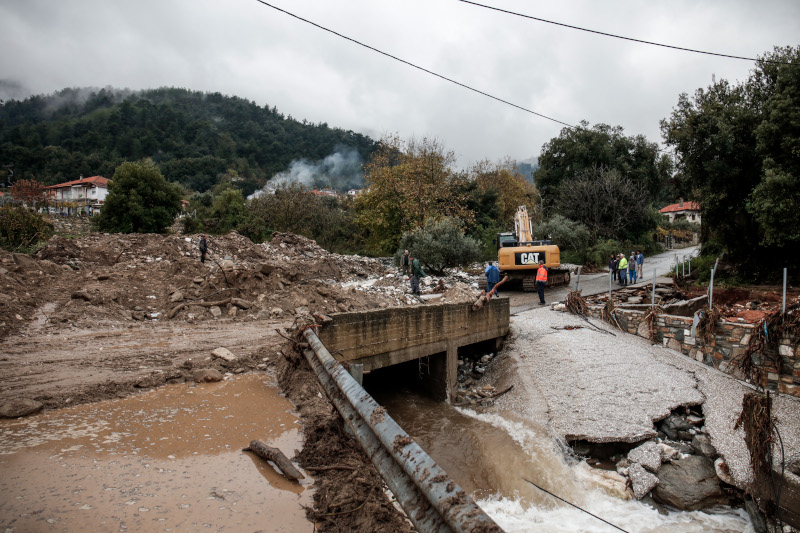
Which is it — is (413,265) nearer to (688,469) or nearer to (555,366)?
(555,366)

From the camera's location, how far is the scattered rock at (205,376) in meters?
5.44

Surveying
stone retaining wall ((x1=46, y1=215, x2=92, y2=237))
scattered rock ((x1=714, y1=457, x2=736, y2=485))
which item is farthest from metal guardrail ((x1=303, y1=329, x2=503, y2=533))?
stone retaining wall ((x1=46, y1=215, x2=92, y2=237))

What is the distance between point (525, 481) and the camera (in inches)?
262

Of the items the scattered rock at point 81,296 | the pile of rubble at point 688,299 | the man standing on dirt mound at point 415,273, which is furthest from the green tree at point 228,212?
the pile of rubble at point 688,299

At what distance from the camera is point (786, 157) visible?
14.9 metres

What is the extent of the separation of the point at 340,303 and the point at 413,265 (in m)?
3.81

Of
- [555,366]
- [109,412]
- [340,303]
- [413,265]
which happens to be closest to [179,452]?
[109,412]

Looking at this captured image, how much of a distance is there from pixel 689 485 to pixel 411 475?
6.25 m

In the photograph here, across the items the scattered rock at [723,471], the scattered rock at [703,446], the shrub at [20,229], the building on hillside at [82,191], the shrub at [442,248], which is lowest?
the scattered rock at [723,471]

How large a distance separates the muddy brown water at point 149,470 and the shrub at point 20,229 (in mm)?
21232

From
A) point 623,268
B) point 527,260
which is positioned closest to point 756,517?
point 527,260

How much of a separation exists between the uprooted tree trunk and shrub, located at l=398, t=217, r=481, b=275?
20.1 m

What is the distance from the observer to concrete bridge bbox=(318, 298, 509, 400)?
773cm

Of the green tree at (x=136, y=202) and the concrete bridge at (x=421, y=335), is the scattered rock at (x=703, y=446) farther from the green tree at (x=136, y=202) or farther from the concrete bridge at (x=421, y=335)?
the green tree at (x=136, y=202)
